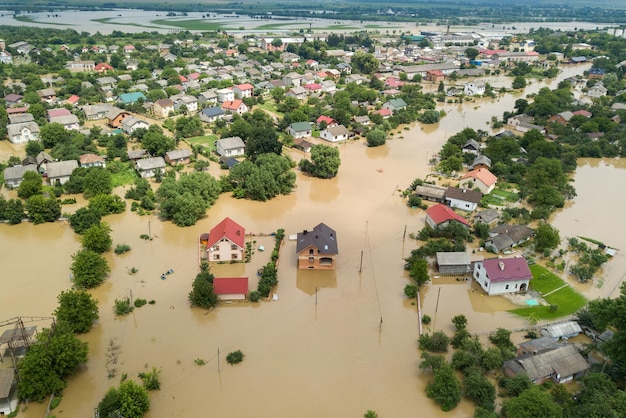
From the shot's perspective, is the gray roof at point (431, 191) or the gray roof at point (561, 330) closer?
the gray roof at point (561, 330)

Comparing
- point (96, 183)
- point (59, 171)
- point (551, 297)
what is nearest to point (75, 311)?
point (96, 183)

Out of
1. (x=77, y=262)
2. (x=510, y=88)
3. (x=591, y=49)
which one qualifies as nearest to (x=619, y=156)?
(x=510, y=88)

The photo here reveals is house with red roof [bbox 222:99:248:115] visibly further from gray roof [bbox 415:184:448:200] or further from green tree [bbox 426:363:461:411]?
green tree [bbox 426:363:461:411]

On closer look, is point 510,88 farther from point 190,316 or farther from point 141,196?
point 190,316

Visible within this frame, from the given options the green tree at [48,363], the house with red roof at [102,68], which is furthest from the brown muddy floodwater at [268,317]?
the house with red roof at [102,68]

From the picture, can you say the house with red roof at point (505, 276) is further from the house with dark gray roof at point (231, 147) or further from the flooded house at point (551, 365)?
the house with dark gray roof at point (231, 147)

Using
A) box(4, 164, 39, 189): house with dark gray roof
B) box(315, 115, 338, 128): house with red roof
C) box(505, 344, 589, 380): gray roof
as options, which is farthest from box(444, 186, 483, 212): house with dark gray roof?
box(4, 164, 39, 189): house with dark gray roof

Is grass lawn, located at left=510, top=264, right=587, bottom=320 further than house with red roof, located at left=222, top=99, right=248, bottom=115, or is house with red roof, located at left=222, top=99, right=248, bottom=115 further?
house with red roof, located at left=222, top=99, right=248, bottom=115
